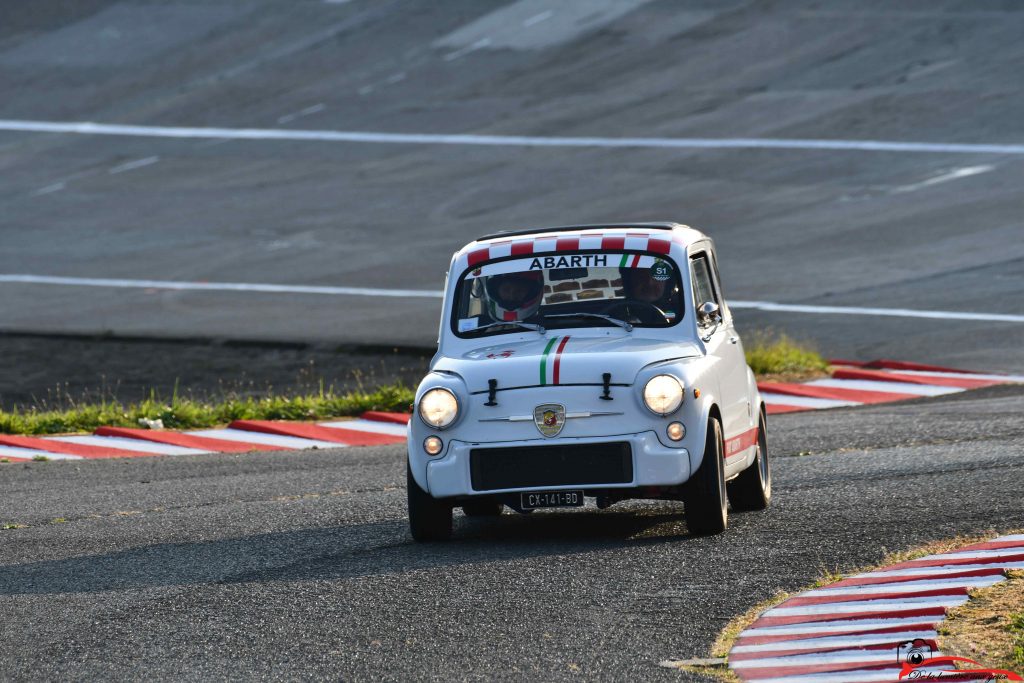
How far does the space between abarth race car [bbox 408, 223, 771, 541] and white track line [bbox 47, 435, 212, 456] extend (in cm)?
582

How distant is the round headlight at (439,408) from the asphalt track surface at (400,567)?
74 cm

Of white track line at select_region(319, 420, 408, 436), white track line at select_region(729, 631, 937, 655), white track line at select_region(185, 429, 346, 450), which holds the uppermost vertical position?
white track line at select_region(729, 631, 937, 655)

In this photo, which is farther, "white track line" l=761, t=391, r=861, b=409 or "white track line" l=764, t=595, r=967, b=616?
"white track line" l=761, t=391, r=861, b=409

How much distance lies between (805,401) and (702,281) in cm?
772

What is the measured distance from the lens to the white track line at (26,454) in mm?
15898

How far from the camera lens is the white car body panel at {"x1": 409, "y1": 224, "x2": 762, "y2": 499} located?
1009cm

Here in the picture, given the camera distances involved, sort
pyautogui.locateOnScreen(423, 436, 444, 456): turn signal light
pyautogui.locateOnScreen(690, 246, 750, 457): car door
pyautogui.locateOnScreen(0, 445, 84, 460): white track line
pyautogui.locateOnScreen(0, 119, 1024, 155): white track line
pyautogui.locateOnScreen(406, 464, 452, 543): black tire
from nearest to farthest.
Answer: pyautogui.locateOnScreen(423, 436, 444, 456): turn signal light → pyautogui.locateOnScreen(406, 464, 452, 543): black tire → pyautogui.locateOnScreen(690, 246, 750, 457): car door → pyautogui.locateOnScreen(0, 445, 84, 460): white track line → pyautogui.locateOnScreen(0, 119, 1024, 155): white track line

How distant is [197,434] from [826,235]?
15045 millimetres

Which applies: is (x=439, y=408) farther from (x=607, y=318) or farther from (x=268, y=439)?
(x=268, y=439)

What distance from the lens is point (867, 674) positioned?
23.8 feet

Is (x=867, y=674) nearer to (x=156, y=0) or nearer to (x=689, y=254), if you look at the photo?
(x=689, y=254)

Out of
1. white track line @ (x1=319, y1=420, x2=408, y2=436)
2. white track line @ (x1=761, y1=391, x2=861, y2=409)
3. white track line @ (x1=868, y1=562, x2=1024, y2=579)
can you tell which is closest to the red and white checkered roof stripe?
white track line @ (x1=868, y1=562, x2=1024, y2=579)

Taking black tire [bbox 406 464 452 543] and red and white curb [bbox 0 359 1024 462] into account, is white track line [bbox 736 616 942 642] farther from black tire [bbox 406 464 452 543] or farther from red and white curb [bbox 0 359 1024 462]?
red and white curb [bbox 0 359 1024 462]

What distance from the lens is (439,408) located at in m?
10.3
